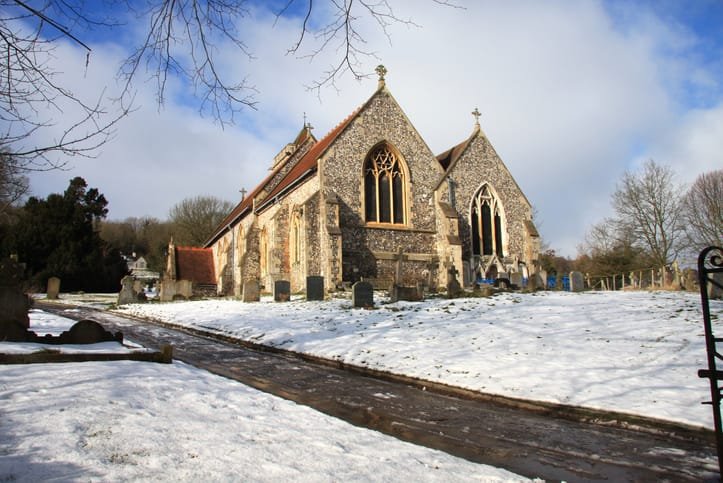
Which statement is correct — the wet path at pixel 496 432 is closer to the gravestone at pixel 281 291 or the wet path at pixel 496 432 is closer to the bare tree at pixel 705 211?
the gravestone at pixel 281 291

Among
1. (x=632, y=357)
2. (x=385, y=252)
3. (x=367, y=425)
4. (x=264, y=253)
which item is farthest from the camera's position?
(x=264, y=253)

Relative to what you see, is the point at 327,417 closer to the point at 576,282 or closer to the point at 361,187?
the point at 576,282

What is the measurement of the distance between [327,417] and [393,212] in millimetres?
18292

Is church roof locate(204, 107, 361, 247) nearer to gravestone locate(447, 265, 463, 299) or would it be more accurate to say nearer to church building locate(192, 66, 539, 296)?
church building locate(192, 66, 539, 296)

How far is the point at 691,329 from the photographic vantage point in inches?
336

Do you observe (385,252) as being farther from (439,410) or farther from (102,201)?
(102,201)

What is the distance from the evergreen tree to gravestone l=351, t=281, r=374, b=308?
1229 inches

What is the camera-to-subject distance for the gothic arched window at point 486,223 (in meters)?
24.2

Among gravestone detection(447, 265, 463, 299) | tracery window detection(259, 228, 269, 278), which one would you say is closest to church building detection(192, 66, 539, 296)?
tracery window detection(259, 228, 269, 278)

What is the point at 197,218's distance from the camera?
56.7m

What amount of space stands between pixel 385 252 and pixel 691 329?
1415 cm

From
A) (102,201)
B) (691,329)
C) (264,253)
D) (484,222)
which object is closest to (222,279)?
(264,253)

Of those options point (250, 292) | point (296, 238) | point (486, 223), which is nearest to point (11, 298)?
point (250, 292)

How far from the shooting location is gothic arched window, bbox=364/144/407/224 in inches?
882
